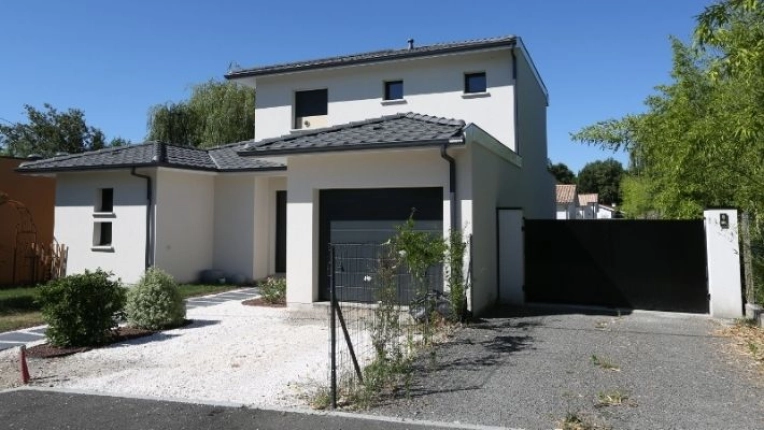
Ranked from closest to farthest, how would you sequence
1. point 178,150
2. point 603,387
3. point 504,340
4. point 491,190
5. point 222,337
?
1. point 603,387
2. point 504,340
3. point 222,337
4. point 491,190
5. point 178,150

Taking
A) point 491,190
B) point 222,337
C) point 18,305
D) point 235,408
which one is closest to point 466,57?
point 491,190

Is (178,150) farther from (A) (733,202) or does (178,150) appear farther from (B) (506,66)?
(A) (733,202)

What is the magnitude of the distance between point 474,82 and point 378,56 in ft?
9.41

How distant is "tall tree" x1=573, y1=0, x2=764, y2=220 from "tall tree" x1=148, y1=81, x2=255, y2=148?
57.4 feet

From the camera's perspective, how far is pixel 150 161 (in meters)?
13.7

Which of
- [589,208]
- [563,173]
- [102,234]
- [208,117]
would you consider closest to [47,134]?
[208,117]

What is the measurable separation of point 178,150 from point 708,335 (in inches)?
569

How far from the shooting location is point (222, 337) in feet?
27.3

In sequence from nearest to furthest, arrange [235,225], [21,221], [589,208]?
[235,225] → [21,221] → [589,208]

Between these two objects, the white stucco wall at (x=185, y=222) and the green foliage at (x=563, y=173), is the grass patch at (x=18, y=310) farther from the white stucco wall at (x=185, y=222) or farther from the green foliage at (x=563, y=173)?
the green foliage at (x=563, y=173)

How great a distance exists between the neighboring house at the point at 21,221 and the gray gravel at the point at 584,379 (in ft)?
Result: 49.2

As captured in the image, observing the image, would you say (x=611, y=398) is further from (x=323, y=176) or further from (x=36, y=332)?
(x=36, y=332)

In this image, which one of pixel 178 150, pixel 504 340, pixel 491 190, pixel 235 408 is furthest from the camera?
pixel 178 150

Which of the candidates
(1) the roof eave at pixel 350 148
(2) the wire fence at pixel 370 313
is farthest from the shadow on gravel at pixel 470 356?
(1) the roof eave at pixel 350 148
